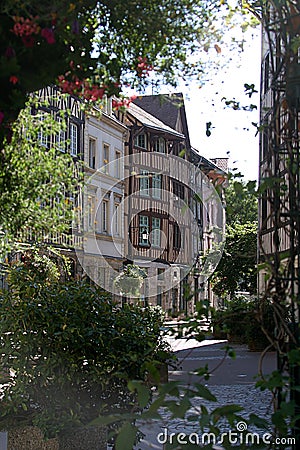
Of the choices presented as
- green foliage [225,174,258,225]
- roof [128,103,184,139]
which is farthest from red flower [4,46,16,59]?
roof [128,103,184,139]

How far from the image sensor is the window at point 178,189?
151ft

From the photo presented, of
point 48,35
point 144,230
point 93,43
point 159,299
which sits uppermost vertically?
point 144,230

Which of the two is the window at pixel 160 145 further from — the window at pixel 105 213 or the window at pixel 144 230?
the window at pixel 105 213

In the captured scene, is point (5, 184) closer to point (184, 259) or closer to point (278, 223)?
point (278, 223)

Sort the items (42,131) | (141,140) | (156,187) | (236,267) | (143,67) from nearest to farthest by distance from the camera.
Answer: (143,67) → (42,131) → (236,267) → (141,140) → (156,187)

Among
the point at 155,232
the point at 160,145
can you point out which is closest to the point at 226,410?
the point at 155,232

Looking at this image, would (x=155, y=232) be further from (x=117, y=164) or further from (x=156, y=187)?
(x=117, y=164)

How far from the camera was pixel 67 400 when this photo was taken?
4910 millimetres

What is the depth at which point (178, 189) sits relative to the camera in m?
46.3

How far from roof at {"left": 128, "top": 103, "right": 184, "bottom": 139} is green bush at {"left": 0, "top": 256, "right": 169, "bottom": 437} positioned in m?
35.6

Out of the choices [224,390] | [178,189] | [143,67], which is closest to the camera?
[143,67]

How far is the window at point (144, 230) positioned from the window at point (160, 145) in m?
4.39

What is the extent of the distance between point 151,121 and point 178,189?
510cm

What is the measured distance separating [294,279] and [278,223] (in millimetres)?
211
